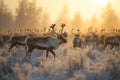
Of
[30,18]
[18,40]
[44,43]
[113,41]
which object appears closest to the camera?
[44,43]

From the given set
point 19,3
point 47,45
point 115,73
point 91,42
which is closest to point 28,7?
point 19,3

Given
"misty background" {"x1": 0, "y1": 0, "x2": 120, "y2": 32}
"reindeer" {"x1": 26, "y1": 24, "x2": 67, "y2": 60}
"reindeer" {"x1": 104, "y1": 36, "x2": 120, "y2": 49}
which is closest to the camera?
"reindeer" {"x1": 26, "y1": 24, "x2": 67, "y2": 60}

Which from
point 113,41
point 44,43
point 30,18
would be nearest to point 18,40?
point 44,43

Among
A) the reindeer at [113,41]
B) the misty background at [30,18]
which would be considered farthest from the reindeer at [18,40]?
the misty background at [30,18]

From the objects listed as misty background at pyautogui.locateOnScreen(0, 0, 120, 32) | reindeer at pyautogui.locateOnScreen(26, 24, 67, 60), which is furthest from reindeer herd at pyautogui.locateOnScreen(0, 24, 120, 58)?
misty background at pyautogui.locateOnScreen(0, 0, 120, 32)

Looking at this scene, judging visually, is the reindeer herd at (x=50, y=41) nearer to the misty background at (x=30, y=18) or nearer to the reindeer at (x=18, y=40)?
the reindeer at (x=18, y=40)

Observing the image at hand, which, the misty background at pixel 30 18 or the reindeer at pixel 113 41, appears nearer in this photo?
the reindeer at pixel 113 41

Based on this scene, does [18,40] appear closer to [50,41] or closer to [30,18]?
[50,41]

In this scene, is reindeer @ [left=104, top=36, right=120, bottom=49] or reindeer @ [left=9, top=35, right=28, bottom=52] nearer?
reindeer @ [left=104, top=36, right=120, bottom=49]

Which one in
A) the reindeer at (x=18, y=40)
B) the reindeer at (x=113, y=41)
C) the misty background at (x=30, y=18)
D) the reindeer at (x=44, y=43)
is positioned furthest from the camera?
the misty background at (x=30, y=18)

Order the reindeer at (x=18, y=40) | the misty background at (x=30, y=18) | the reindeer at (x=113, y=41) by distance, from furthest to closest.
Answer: the misty background at (x=30, y=18) < the reindeer at (x=18, y=40) < the reindeer at (x=113, y=41)

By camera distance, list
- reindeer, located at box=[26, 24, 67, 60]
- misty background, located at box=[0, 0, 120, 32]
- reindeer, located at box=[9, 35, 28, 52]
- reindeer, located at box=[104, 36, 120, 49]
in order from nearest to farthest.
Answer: reindeer, located at box=[26, 24, 67, 60] < reindeer, located at box=[104, 36, 120, 49] < reindeer, located at box=[9, 35, 28, 52] < misty background, located at box=[0, 0, 120, 32]

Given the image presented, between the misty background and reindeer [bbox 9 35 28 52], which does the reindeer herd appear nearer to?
reindeer [bbox 9 35 28 52]

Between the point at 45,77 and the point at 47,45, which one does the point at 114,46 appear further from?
the point at 45,77
